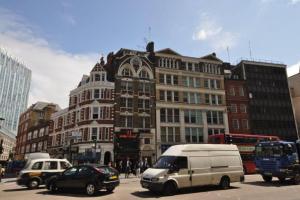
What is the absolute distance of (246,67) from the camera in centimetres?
4894

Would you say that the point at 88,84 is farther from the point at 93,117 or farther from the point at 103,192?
the point at 103,192

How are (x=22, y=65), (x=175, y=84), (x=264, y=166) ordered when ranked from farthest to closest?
(x=22, y=65)
(x=175, y=84)
(x=264, y=166)

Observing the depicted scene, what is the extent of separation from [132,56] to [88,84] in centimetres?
847

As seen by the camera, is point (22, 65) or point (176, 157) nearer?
point (176, 157)

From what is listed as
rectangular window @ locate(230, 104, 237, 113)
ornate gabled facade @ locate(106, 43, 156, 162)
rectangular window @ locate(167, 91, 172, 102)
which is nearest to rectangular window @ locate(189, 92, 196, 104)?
rectangular window @ locate(167, 91, 172, 102)

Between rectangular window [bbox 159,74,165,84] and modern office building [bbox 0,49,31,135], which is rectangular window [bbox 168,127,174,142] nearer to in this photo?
rectangular window [bbox 159,74,165,84]

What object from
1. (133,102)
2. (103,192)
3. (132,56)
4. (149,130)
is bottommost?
(103,192)

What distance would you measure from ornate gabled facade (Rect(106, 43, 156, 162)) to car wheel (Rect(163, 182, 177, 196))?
24211mm

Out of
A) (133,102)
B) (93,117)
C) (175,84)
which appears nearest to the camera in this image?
(93,117)

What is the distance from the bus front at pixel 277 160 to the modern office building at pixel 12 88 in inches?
5990

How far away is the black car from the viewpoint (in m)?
13.4

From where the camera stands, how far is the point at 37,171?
17.0 meters

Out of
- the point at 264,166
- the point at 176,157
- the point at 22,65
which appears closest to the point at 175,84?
the point at 264,166

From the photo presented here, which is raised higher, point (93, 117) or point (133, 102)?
point (133, 102)
